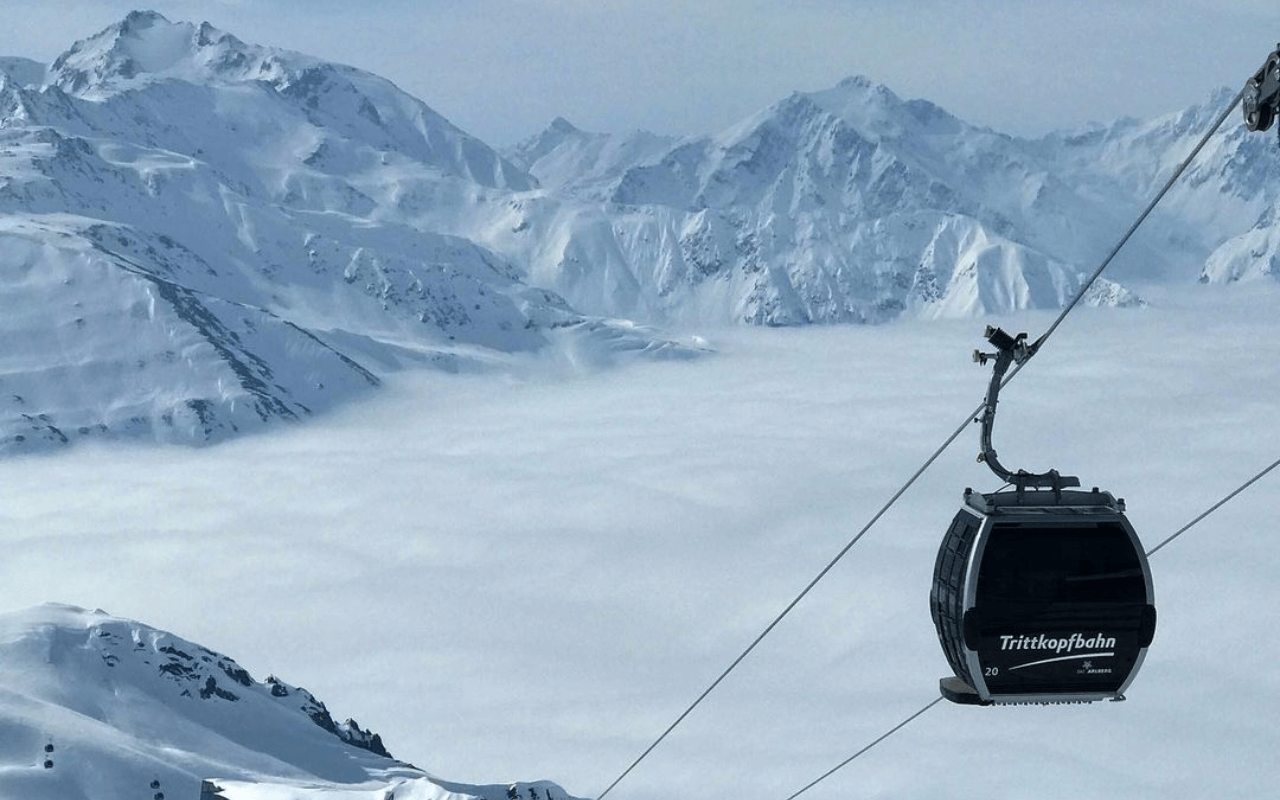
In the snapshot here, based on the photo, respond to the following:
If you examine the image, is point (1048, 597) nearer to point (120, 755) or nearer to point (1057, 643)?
point (1057, 643)

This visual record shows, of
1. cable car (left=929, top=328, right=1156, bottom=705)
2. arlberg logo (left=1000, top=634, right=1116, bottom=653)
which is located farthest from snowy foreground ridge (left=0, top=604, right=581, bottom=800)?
arlberg logo (left=1000, top=634, right=1116, bottom=653)

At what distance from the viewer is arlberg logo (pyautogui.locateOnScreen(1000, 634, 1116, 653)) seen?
64.2 ft

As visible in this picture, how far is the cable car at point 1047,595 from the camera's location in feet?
63.3

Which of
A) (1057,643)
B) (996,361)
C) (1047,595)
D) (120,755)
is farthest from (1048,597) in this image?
(120,755)

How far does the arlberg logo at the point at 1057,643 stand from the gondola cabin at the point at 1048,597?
0.04 feet

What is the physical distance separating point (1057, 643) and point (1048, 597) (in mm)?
614

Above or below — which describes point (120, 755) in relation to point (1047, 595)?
below

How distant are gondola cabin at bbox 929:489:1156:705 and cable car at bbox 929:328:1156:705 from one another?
0.01 metres

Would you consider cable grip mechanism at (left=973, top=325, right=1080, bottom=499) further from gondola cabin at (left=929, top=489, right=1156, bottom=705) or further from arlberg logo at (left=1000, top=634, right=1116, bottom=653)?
arlberg logo at (left=1000, top=634, right=1116, bottom=653)

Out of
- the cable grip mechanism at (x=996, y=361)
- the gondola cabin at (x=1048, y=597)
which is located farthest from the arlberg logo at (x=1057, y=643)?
the cable grip mechanism at (x=996, y=361)

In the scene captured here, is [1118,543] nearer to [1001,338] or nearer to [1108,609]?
[1108,609]

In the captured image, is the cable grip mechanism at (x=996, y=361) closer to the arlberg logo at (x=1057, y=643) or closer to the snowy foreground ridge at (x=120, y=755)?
the arlberg logo at (x=1057, y=643)

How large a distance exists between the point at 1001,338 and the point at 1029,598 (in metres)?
4.36

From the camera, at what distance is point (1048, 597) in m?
19.6
